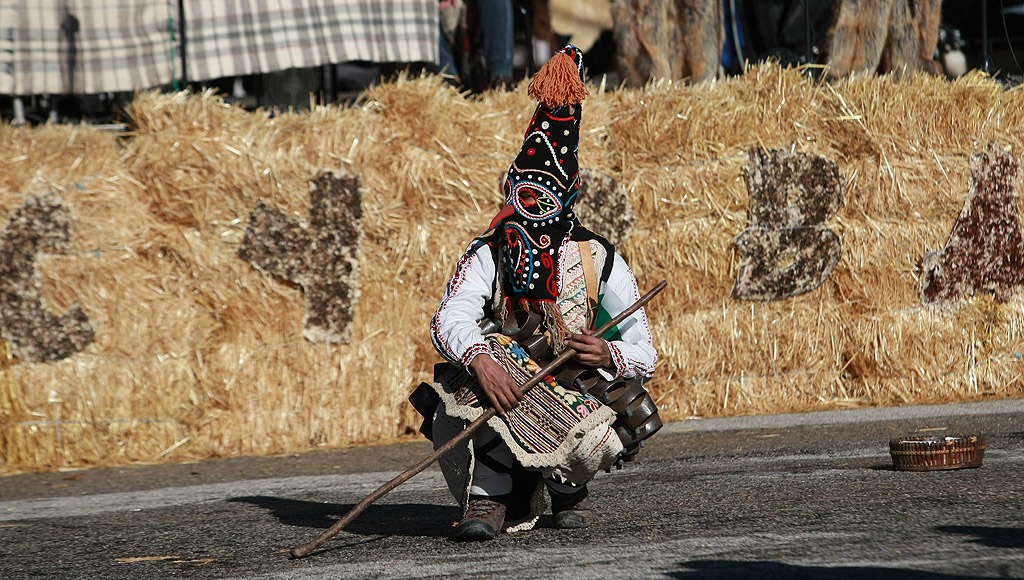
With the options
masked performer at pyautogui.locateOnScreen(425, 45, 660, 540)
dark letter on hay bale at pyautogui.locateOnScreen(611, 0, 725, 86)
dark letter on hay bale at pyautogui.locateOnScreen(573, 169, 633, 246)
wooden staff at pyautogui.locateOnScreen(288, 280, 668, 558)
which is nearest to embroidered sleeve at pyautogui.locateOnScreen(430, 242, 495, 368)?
masked performer at pyautogui.locateOnScreen(425, 45, 660, 540)

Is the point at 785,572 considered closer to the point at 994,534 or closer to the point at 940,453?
the point at 994,534

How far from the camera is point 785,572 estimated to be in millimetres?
3088

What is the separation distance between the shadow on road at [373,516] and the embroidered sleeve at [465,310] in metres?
0.72

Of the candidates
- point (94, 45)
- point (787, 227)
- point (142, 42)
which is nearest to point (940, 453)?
point (787, 227)

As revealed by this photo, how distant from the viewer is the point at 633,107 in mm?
7652

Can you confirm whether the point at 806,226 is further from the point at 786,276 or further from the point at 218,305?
the point at 218,305

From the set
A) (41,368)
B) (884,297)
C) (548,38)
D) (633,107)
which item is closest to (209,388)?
(41,368)

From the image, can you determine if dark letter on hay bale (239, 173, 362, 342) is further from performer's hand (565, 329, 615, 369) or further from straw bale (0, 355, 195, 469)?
performer's hand (565, 329, 615, 369)

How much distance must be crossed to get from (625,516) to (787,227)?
3.73 m

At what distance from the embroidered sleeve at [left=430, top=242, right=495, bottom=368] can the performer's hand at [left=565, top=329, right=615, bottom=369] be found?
31cm

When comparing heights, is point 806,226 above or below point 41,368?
above

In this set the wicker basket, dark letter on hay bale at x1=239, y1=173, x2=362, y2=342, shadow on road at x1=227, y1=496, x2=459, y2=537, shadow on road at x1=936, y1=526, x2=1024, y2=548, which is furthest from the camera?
dark letter on hay bale at x1=239, y1=173, x2=362, y2=342

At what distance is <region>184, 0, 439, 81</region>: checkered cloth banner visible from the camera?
9133 mm

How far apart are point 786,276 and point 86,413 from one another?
14.6 feet
